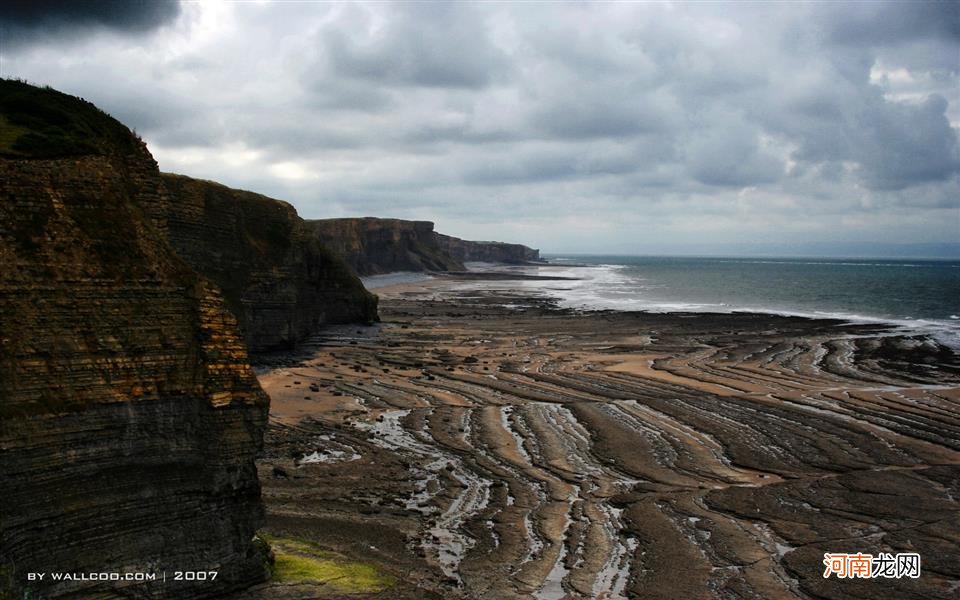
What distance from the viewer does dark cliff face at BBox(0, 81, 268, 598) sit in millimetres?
10156

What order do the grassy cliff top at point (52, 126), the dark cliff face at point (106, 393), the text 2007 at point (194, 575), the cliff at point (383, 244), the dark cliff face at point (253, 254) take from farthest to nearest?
the cliff at point (383, 244) → the dark cliff face at point (253, 254) → the grassy cliff top at point (52, 126) → the text 2007 at point (194, 575) → the dark cliff face at point (106, 393)

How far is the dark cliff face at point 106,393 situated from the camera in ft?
33.3

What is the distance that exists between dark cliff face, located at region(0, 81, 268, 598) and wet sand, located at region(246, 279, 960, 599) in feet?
8.08

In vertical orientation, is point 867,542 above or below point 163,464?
below

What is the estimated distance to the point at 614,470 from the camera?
2095 cm

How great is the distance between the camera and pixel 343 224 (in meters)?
126

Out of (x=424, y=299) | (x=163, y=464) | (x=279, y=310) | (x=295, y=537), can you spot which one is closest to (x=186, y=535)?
(x=163, y=464)

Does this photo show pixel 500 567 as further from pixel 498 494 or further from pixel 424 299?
pixel 424 299

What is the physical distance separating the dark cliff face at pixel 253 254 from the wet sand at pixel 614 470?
2587mm

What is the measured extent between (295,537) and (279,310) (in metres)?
26.0

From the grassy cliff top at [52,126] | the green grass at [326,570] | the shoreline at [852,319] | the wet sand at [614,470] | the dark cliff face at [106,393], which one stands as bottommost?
the wet sand at [614,470]

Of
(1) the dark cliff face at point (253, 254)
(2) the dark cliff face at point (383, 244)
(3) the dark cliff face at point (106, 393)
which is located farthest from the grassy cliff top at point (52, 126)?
(2) the dark cliff face at point (383, 244)

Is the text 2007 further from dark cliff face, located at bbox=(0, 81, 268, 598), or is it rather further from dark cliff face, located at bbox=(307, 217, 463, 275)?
dark cliff face, located at bbox=(307, 217, 463, 275)

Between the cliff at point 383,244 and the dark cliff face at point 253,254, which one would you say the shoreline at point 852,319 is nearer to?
the dark cliff face at point 253,254
